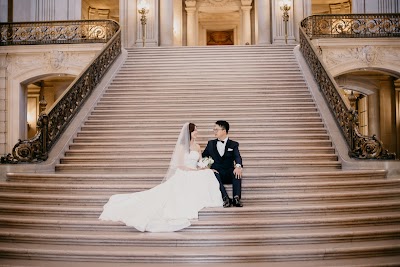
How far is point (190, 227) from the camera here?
17.3ft

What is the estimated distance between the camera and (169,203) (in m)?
5.43

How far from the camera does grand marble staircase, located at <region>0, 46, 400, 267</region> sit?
15.8 feet

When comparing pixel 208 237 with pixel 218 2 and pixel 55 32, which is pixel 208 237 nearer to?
pixel 55 32

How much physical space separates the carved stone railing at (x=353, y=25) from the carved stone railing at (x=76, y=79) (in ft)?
20.2

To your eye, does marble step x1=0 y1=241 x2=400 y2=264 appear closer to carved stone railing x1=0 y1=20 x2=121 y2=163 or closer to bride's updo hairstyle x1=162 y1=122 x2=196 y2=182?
bride's updo hairstyle x1=162 y1=122 x2=196 y2=182

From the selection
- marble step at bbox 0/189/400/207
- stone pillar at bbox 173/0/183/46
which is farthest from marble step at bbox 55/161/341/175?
stone pillar at bbox 173/0/183/46

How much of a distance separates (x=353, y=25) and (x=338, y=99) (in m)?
5.98

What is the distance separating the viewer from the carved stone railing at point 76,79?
7445mm

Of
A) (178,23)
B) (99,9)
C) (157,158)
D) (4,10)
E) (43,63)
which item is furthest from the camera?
(99,9)

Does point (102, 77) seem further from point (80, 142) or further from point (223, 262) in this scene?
point (223, 262)

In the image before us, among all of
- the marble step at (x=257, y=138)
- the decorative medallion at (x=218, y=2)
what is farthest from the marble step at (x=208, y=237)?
the decorative medallion at (x=218, y=2)

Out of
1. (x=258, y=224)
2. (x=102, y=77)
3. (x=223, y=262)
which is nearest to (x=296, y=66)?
(x=102, y=77)

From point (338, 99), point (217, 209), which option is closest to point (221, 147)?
point (217, 209)

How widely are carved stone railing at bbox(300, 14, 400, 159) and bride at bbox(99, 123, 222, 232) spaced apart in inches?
119
